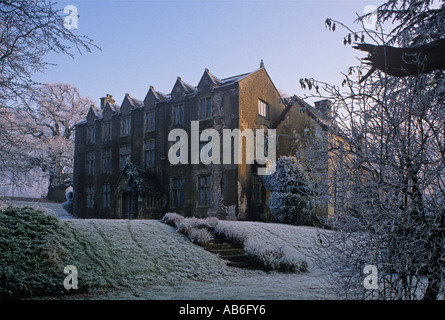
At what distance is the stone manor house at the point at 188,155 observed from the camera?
21375mm

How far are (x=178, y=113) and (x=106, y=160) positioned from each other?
8486 mm

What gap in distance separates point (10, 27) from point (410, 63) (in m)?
7.72

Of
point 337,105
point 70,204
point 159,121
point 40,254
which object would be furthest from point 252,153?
point 70,204

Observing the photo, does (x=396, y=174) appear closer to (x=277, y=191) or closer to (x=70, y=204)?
(x=277, y=191)

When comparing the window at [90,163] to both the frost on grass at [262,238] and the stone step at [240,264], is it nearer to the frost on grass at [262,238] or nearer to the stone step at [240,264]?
the frost on grass at [262,238]

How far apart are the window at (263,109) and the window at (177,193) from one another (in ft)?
21.6

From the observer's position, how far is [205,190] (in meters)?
22.1

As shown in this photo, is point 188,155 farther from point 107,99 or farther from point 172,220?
point 107,99

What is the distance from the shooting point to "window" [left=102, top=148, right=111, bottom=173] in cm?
2872

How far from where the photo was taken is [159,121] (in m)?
25.1

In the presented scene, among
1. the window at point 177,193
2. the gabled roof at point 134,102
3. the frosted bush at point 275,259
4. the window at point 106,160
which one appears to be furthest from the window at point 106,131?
the frosted bush at point 275,259

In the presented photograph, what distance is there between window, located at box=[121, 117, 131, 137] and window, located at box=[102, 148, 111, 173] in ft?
7.05

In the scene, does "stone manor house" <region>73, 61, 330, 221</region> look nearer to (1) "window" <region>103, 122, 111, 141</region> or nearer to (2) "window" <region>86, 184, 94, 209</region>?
(1) "window" <region>103, 122, 111, 141</region>

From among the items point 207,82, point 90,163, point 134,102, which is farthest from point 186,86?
point 90,163
